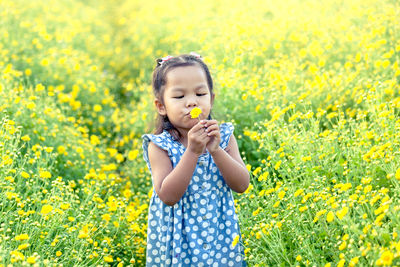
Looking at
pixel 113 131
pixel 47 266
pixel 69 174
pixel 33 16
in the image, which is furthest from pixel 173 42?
pixel 47 266

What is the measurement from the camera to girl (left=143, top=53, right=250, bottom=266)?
95.4 inches

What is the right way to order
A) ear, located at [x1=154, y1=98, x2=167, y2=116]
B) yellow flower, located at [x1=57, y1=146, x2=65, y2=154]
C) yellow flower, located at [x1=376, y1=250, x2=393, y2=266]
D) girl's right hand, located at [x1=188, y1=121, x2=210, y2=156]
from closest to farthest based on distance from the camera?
yellow flower, located at [x1=376, y1=250, x2=393, y2=266] → girl's right hand, located at [x1=188, y1=121, x2=210, y2=156] → ear, located at [x1=154, y1=98, x2=167, y2=116] → yellow flower, located at [x1=57, y1=146, x2=65, y2=154]

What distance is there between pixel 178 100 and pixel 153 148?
10.4 inches

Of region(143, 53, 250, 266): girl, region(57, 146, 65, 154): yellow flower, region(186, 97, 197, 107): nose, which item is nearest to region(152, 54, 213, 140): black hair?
region(143, 53, 250, 266): girl

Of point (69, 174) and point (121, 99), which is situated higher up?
point (121, 99)

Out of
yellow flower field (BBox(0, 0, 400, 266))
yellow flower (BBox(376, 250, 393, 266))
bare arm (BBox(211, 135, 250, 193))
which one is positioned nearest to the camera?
yellow flower (BBox(376, 250, 393, 266))

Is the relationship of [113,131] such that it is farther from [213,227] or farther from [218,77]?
[213,227]

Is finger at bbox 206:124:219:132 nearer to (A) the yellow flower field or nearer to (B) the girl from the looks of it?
(B) the girl

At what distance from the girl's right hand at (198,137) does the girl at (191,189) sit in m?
0.10

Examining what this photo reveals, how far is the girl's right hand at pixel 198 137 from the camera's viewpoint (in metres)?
2.23

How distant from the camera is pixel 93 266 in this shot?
261 centimetres

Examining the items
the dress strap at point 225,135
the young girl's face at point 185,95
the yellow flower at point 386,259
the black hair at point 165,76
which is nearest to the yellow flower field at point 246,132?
the yellow flower at point 386,259

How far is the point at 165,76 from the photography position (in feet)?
8.34

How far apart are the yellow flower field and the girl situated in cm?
20
